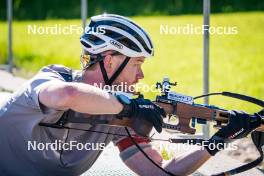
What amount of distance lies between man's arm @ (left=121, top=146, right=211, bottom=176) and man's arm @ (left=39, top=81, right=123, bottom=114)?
1.91ft

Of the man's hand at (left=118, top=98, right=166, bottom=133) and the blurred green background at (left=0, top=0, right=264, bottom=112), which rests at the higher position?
the man's hand at (left=118, top=98, right=166, bottom=133)

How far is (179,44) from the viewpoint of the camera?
15.9 meters

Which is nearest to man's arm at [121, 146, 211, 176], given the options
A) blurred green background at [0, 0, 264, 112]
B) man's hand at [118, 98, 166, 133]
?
man's hand at [118, 98, 166, 133]

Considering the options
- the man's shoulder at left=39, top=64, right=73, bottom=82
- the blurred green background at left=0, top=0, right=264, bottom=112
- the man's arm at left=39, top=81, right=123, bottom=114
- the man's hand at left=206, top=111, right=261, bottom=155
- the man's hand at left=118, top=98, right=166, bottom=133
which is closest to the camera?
the man's arm at left=39, top=81, right=123, bottom=114

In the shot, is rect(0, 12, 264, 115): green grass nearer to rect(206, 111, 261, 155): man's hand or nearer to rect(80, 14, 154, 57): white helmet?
rect(206, 111, 261, 155): man's hand

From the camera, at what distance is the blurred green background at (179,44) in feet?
38.0

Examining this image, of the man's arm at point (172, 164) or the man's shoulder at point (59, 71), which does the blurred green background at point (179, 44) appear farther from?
the man's shoulder at point (59, 71)

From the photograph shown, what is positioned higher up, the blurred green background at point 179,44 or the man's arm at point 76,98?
the man's arm at point 76,98

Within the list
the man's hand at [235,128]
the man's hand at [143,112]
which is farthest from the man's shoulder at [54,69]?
the man's hand at [235,128]

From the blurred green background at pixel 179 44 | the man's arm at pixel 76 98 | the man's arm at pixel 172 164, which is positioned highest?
the man's arm at pixel 76 98

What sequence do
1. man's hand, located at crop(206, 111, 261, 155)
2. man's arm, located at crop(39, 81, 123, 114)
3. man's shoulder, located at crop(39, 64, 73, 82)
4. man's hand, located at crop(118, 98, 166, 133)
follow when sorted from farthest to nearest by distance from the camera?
man's hand, located at crop(206, 111, 261, 155) → man's shoulder, located at crop(39, 64, 73, 82) → man's hand, located at crop(118, 98, 166, 133) → man's arm, located at crop(39, 81, 123, 114)

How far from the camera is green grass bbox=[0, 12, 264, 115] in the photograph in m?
11.1

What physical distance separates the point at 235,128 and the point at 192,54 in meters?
10.3

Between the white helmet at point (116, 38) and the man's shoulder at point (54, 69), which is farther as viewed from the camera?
the white helmet at point (116, 38)
